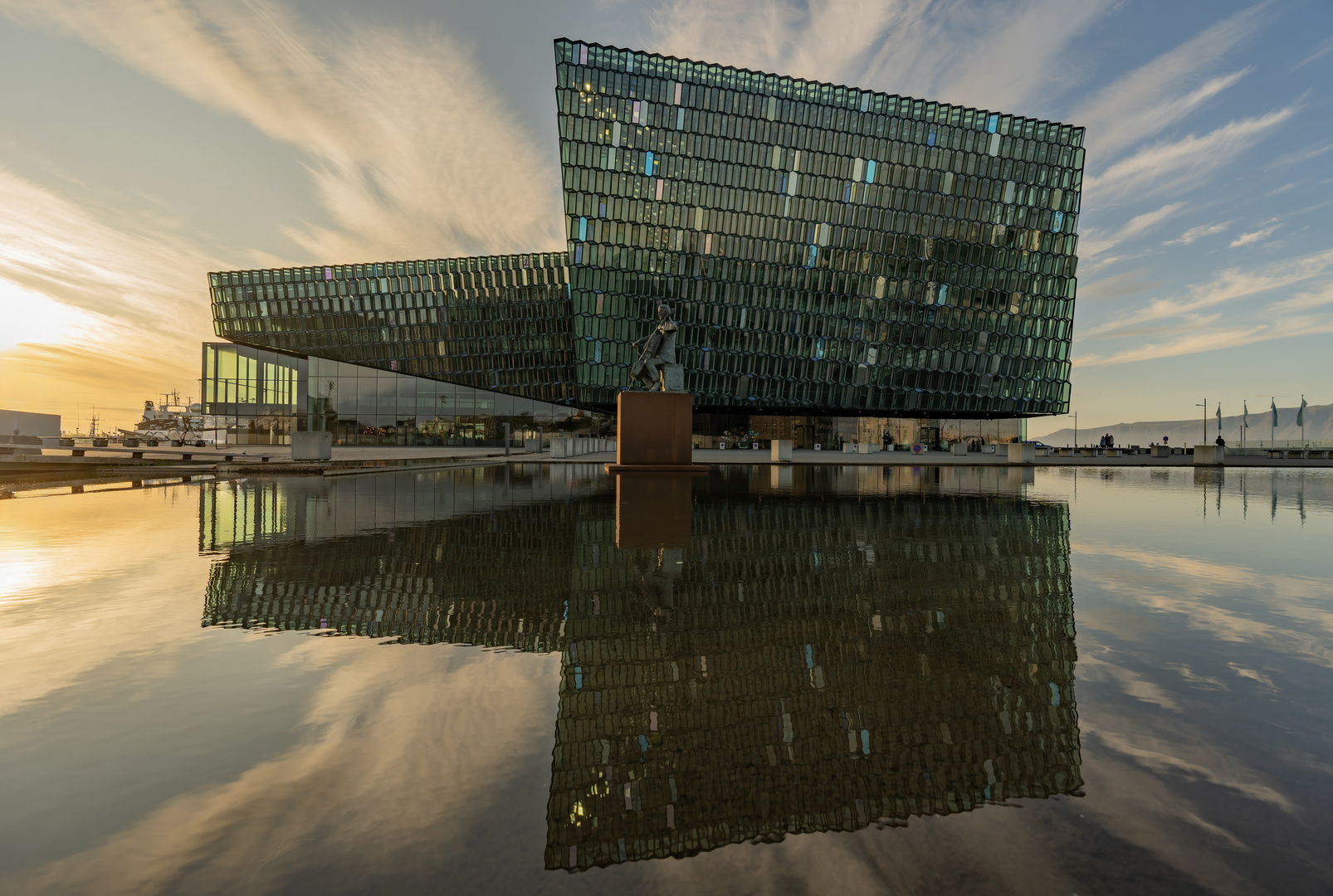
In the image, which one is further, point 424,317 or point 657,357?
point 424,317

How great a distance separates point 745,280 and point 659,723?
2145 inches

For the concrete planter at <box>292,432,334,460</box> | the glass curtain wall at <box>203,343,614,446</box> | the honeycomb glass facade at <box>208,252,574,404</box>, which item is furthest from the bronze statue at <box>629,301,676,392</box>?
the honeycomb glass facade at <box>208,252,574,404</box>

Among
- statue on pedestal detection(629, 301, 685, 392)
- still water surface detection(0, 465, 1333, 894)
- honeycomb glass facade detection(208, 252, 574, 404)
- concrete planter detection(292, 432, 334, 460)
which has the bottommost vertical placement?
still water surface detection(0, 465, 1333, 894)

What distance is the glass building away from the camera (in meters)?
51.5

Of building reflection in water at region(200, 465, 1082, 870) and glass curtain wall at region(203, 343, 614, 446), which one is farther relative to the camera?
glass curtain wall at region(203, 343, 614, 446)

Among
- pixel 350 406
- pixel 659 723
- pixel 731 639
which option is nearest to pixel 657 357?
pixel 731 639

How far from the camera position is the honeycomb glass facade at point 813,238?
51094 millimetres

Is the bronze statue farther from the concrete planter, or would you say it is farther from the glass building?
the glass building

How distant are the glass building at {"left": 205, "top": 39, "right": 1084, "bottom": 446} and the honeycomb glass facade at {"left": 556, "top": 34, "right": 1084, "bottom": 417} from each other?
17cm

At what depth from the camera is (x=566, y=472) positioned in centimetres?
2586

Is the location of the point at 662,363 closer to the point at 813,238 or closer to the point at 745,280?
the point at 745,280

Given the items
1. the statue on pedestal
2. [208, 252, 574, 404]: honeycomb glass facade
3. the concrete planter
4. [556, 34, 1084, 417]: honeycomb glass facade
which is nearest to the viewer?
the statue on pedestal

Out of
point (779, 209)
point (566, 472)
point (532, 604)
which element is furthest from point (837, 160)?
point (532, 604)

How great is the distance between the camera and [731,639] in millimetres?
4445
